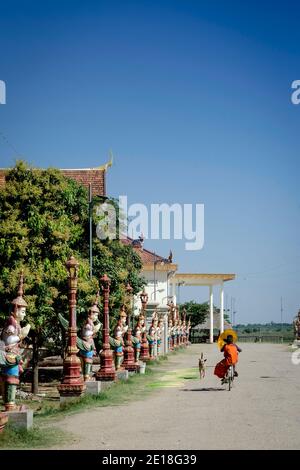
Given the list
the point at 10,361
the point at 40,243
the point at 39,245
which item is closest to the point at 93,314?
the point at 40,243

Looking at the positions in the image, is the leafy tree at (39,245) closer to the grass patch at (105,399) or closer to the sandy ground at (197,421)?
the grass patch at (105,399)

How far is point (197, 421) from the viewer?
42.9 ft

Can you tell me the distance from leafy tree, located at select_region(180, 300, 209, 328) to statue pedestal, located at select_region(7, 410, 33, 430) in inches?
3353

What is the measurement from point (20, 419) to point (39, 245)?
43.1ft

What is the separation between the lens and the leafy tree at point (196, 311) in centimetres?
9694

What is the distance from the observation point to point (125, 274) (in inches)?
1180

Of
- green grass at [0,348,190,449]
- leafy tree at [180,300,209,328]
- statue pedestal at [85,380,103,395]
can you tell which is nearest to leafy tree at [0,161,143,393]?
green grass at [0,348,190,449]

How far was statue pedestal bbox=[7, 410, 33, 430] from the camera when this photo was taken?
11664 millimetres

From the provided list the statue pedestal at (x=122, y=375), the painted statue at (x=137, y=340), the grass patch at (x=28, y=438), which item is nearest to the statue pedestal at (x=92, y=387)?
the statue pedestal at (x=122, y=375)

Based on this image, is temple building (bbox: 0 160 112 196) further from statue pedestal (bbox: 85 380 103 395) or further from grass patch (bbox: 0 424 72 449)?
grass patch (bbox: 0 424 72 449)

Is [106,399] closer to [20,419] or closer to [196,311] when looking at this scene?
[20,419]

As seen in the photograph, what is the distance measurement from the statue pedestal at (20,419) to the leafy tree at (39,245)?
450 inches
